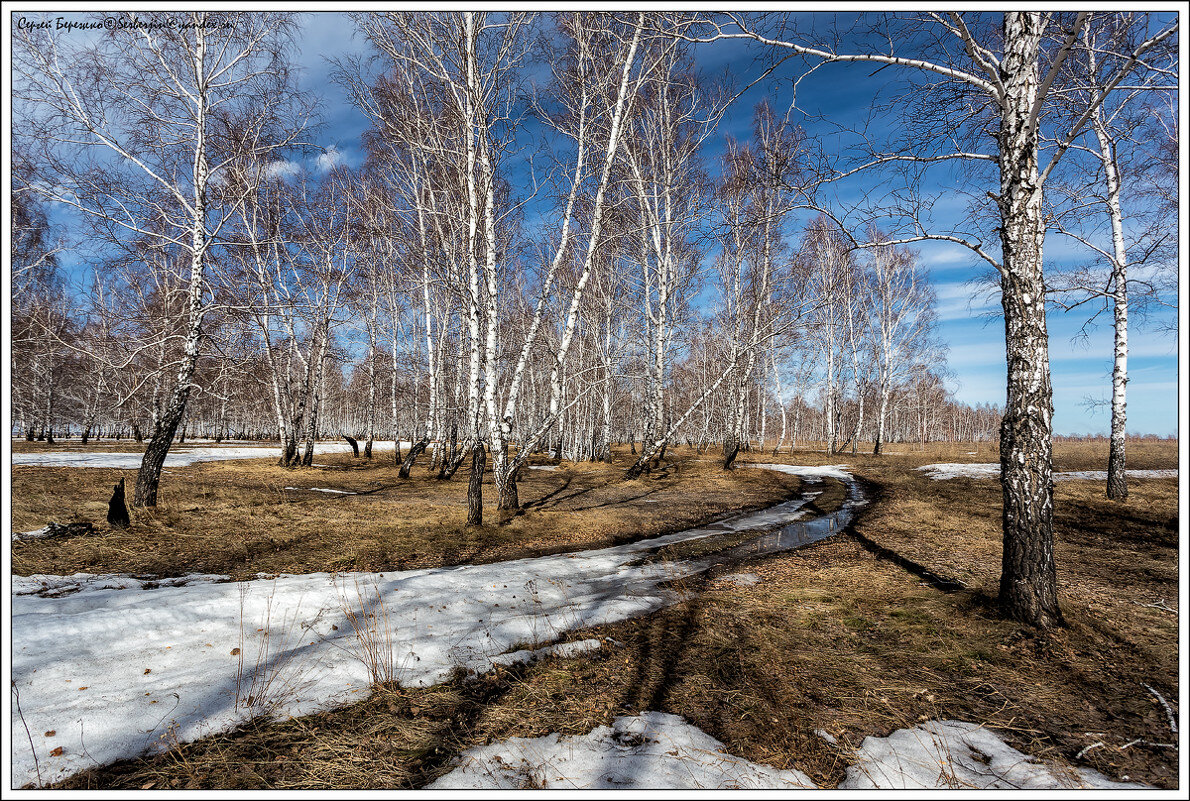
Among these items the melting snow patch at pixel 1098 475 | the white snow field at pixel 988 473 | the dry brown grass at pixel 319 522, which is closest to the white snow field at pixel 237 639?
the dry brown grass at pixel 319 522

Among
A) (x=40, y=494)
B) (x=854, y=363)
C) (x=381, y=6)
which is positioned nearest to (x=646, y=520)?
(x=381, y=6)

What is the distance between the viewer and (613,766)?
2.23 metres

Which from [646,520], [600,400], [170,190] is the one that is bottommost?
[646,520]

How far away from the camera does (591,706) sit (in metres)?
2.78

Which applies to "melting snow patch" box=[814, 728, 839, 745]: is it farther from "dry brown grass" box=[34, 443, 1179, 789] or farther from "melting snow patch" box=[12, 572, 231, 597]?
"melting snow patch" box=[12, 572, 231, 597]

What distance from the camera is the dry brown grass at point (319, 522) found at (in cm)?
562

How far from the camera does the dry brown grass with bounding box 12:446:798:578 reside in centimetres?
562

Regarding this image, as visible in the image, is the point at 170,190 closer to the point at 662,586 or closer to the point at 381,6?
the point at 381,6

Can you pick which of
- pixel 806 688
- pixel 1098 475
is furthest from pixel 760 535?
pixel 1098 475

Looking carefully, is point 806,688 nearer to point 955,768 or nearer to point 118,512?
point 955,768

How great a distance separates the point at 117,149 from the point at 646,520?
1065 centimetres

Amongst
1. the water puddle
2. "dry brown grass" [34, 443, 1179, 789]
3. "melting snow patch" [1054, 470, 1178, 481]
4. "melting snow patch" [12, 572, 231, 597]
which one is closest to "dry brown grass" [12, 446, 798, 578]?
"melting snow patch" [12, 572, 231, 597]

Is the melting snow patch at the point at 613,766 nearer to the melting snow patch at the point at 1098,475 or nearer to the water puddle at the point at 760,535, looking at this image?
the water puddle at the point at 760,535

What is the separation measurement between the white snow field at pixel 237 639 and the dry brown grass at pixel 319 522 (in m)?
0.86
